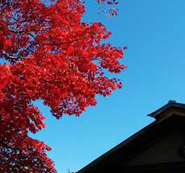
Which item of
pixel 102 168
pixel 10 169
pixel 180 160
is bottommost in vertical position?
pixel 180 160

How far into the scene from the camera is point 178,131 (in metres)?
8.32

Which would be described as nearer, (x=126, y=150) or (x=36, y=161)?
(x=126, y=150)

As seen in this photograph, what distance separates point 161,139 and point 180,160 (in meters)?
0.85

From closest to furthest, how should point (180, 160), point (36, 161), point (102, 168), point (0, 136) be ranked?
1. point (180, 160)
2. point (102, 168)
3. point (0, 136)
4. point (36, 161)

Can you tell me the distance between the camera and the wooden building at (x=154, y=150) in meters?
7.91

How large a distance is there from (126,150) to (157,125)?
1253mm

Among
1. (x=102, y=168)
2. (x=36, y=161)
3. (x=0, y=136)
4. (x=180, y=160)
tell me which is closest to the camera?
(x=180, y=160)

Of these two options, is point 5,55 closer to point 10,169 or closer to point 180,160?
point 10,169

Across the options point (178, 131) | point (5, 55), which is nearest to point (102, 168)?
point (178, 131)

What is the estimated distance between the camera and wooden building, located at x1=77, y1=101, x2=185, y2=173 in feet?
26.0

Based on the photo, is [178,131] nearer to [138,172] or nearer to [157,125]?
[157,125]

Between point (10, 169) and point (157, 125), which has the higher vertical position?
point (10, 169)

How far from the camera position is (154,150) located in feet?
27.6

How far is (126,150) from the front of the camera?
854cm
